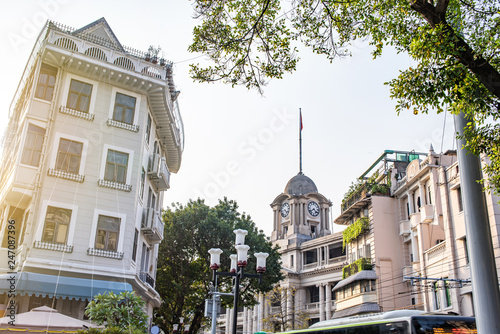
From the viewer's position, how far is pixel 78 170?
2088 cm

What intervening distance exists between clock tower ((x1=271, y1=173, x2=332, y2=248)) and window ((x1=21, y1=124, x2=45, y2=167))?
4727cm

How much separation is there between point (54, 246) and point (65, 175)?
3.04 metres

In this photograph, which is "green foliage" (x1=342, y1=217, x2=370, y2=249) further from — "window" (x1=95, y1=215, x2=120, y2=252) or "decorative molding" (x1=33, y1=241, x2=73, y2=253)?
"decorative molding" (x1=33, y1=241, x2=73, y2=253)

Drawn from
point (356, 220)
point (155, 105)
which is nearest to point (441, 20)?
point (155, 105)

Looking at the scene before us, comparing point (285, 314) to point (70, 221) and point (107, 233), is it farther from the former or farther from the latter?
point (70, 221)

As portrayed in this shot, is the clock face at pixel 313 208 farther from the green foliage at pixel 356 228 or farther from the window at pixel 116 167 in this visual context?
the window at pixel 116 167

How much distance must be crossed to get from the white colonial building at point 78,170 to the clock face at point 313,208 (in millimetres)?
44643

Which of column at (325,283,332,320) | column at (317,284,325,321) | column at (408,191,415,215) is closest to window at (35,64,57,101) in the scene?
column at (408,191,415,215)

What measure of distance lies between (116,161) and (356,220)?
25792mm

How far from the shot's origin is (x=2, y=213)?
2161cm

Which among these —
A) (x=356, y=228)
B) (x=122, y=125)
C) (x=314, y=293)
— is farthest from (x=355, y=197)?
(x=122, y=125)

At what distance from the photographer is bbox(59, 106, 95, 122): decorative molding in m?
21.0

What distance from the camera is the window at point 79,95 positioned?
70.9 feet

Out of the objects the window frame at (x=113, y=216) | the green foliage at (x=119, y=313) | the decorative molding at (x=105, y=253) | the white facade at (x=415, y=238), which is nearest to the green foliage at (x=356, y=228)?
the white facade at (x=415, y=238)
